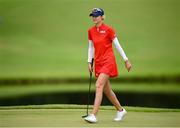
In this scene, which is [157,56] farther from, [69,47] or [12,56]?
[12,56]

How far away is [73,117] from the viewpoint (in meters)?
6.31

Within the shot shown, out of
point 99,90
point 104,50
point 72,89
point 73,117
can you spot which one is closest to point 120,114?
point 99,90

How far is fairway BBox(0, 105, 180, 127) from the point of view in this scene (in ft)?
18.4

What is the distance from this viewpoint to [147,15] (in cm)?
697

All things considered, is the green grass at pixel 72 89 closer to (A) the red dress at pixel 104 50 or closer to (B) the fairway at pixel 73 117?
(B) the fairway at pixel 73 117

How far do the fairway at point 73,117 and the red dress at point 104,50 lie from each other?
62 cm

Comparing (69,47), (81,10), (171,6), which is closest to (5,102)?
(69,47)

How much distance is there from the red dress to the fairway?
24.4 inches

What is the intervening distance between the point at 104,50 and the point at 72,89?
1448 millimetres

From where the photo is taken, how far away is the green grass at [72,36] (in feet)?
22.7

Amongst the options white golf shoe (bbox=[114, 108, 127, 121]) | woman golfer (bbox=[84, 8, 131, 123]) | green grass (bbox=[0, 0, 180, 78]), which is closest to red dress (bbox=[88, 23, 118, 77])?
woman golfer (bbox=[84, 8, 131, 123])

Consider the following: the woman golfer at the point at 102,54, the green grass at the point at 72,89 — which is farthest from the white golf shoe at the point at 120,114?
the green grass at the point at 72,89

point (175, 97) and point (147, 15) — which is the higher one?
point (147, 15)

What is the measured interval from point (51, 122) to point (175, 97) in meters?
2.04
